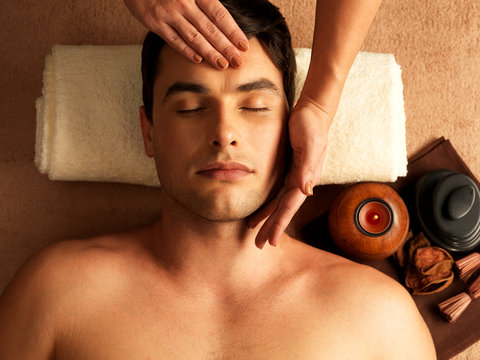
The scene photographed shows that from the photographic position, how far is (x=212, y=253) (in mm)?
1315

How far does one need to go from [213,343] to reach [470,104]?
3.69 ft

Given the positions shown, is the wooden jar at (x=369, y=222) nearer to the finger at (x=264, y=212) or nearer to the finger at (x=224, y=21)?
the finger at (x=264, y=212)

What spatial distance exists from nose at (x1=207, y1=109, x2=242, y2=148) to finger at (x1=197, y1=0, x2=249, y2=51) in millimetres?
166

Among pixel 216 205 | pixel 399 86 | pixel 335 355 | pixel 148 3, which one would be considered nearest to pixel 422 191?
pixel 399 86

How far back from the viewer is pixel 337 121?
1.48 m

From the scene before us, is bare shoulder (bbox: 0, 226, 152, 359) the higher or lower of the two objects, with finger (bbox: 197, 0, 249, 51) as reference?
lower

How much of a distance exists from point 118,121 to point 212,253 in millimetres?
488

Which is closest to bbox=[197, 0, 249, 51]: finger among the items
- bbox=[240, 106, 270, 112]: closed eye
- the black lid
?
bbox=[240, 106, 270, 112]: closed eye

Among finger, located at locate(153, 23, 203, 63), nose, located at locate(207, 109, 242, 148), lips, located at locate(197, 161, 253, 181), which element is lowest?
lips, located at locate(197, 161, 253, 181)

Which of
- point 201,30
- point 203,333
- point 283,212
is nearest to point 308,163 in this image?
point 283,212

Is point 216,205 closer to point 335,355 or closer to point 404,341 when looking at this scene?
point 335,355

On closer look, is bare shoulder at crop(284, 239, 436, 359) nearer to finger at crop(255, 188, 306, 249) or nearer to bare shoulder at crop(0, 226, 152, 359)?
finger at crop(255, 188, 306, 249)

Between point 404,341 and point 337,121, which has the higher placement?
point 337,121

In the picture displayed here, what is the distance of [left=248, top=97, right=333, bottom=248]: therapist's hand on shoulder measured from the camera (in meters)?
1.17
